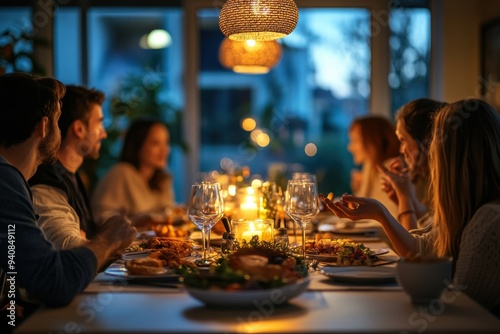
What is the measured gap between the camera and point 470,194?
209 cm

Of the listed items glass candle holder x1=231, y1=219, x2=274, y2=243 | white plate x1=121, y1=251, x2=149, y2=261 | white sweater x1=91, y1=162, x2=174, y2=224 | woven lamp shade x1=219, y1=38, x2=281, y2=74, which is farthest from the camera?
white sweater x1=91, y1=162, x2=174, y2=224

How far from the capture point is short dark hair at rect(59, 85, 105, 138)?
3146mm

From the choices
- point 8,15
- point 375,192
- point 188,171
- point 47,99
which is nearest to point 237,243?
point 47,99

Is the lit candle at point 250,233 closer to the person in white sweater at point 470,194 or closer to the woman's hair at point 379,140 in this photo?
the person in white sweater at point 470,194

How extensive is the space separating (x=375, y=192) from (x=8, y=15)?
378cm

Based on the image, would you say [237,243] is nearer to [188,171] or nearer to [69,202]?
[69,202]

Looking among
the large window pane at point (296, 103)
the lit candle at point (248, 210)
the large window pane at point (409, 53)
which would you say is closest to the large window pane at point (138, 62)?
the large window pane at point (296, 103)

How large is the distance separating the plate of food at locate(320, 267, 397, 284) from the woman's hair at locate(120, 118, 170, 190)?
3314 millimetres

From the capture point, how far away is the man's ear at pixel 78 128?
3.15 m

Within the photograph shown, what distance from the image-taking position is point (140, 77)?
6406 millimetres

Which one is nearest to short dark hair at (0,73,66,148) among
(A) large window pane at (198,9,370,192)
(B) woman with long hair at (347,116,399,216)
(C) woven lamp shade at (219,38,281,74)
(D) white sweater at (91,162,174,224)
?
(C) woven lamp shade at (219,38,281,74)

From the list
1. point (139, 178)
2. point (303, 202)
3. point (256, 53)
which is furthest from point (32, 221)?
point (139, 178)

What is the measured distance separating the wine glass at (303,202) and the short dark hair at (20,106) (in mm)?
792

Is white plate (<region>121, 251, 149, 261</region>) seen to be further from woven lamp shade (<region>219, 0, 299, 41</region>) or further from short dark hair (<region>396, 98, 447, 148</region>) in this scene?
short dark hair (<region>396, 98, 447, 148</region>)
